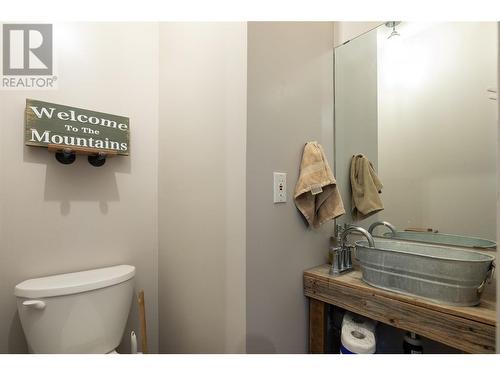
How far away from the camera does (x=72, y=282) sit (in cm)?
96

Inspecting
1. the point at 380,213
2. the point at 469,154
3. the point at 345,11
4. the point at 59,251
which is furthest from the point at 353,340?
the point at 59,251

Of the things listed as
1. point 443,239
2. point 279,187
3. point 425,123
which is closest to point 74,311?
point 279,187

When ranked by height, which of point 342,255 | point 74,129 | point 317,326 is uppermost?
point 74,129

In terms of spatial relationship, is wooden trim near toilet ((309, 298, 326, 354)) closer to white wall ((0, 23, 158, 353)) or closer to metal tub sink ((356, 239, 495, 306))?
metal tub sink ((356, 239, 495, 306))

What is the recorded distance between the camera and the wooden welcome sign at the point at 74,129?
38.4 inches

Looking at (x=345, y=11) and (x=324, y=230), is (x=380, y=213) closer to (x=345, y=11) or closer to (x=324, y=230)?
(x=324, y=230)

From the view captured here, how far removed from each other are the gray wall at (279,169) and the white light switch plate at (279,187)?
2 centimetres

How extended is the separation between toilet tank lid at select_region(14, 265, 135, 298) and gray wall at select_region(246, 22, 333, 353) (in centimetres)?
58

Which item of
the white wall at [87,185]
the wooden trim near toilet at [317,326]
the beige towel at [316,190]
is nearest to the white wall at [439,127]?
the beige towel at [316,190]

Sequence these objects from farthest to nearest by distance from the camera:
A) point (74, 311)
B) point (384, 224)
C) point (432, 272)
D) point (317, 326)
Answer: point (384, 224)
point (317, 326)
point (74, 311)
point (432, 272)

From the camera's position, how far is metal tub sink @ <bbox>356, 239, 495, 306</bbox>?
73 cm

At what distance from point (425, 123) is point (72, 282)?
5.06 feet

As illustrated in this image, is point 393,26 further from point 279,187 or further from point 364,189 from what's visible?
point 279,187

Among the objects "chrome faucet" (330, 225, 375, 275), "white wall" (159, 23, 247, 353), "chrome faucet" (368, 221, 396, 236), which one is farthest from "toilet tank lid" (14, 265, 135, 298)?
"chrome faucet" (368, 221, 396, 236)
